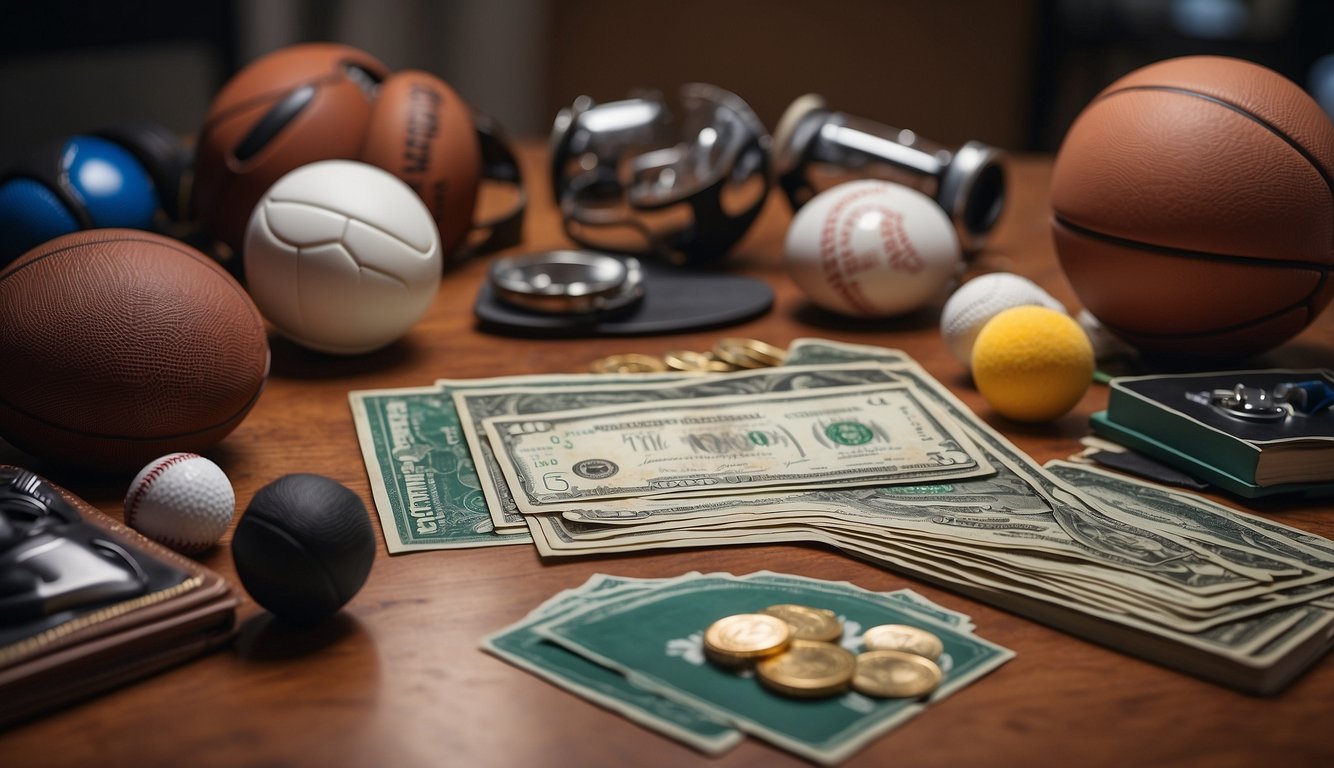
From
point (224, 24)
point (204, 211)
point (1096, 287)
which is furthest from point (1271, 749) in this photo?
point (224, 24)

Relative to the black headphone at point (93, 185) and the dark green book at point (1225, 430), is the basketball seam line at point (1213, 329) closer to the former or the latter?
the dark green book at point (1225, 430)

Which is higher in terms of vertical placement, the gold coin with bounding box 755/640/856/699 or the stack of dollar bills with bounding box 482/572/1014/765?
the gold coin with bounding box 755/640/856/699

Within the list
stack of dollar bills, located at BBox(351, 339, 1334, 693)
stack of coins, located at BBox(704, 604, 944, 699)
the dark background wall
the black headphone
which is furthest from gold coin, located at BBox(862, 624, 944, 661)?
the dark background wall

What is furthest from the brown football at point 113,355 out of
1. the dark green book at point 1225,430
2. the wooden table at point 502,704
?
the dark green book at point 1225,430

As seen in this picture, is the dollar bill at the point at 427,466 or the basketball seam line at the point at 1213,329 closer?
the dollar bill at the point at 427,466

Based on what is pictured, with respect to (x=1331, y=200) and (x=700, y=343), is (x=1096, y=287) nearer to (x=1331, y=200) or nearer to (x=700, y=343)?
(x=1331, y=200)

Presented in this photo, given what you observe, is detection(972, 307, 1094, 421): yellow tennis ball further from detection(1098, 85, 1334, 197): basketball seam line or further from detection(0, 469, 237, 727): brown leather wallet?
detection(0, 469, 237, 727): brown leather wallet

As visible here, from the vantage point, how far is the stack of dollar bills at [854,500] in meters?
0.97

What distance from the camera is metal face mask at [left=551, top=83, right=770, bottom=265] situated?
79.7 inches

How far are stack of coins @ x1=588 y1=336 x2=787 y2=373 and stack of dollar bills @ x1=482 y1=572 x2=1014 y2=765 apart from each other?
0.56 meters

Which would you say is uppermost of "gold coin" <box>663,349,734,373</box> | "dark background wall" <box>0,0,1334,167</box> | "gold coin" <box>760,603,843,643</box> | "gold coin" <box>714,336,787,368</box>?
"dark background wall" <box>0,0,1334,167</box>

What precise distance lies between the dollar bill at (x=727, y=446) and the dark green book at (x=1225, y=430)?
0.61 ft

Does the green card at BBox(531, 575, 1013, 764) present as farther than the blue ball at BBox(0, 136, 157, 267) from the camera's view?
No

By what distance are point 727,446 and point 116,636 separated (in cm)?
65
